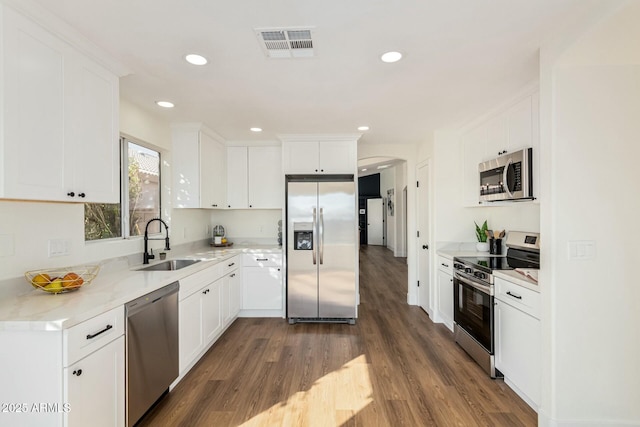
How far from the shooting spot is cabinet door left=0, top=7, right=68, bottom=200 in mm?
1441

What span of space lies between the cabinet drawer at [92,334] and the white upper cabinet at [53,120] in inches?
27.9

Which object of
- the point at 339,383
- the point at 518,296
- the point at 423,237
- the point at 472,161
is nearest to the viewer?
the point at 518,296

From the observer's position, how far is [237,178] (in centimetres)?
430

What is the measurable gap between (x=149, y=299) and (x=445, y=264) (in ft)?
9.90

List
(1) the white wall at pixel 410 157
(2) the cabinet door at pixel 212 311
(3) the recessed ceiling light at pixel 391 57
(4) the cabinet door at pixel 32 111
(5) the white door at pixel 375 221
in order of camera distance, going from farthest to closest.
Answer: (5) the white door at pixel 375 221
(1) the white wall at pixel 410 157
(2) the cabinet door at pixel 212 311
(3) the recessed ceiling light at pixel 391 57
(4) the cabinet door at pixel 32 111

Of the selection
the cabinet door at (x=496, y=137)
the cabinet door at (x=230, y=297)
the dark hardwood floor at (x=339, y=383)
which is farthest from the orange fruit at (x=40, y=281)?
the cabinet door at (x=496, y=137)

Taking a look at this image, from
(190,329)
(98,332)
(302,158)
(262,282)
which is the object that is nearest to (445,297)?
(262,282)

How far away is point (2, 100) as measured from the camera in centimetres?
141

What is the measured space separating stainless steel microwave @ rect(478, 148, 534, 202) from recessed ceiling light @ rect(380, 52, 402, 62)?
50.2 inches

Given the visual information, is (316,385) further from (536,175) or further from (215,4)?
(215,4)

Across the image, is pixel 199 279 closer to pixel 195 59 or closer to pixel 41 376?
pixel 41 376

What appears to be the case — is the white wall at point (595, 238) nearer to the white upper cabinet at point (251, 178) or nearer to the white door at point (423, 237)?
the white door at point (423, 237)

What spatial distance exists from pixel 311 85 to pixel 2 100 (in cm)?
180

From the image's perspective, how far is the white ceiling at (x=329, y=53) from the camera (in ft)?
5.09
